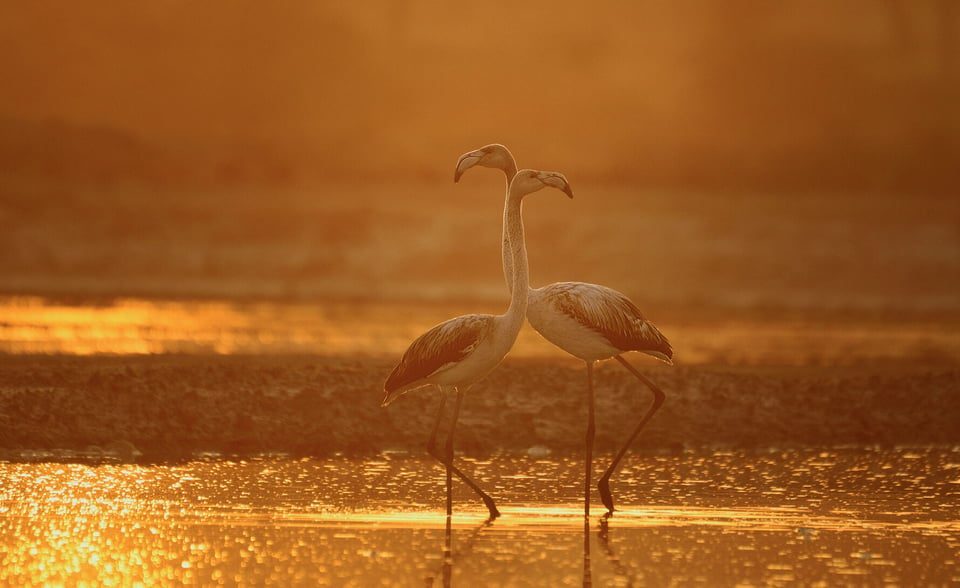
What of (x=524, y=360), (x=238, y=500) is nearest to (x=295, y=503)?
(x=238, y=500)

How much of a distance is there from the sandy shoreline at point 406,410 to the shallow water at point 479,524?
0.62m

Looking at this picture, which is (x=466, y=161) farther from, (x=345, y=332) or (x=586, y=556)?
(x=345, y=332)

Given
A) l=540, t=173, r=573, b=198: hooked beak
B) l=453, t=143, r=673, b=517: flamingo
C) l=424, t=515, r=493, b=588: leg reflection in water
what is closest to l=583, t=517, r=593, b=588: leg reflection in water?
l=424, t=515, r=493, b=588: leg reflection in water

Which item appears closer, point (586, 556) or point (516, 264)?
point (586, 556)

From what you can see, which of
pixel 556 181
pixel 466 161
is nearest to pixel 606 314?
pixel 556 181

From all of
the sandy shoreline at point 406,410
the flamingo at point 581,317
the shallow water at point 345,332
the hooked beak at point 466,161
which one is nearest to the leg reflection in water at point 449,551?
the flamingo at point 581,317

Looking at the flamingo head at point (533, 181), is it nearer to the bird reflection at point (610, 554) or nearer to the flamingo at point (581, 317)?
the flamingo at point (581, 317)

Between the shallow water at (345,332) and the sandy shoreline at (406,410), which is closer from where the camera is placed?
the sandy shoreline at (406,410)

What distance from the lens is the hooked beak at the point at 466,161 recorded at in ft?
29.2

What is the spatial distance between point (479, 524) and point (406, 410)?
3739mm

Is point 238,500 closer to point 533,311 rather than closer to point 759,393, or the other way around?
point 533,311

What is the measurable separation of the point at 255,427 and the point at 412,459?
127 centimetres

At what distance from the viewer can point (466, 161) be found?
9.02 m

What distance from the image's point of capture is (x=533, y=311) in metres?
9.52
